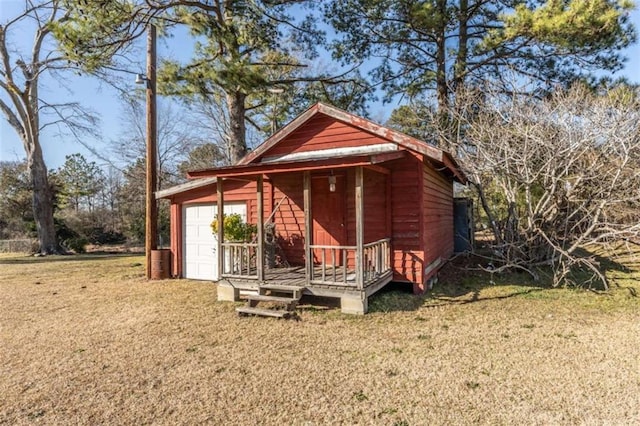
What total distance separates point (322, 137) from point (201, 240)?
4193 mm

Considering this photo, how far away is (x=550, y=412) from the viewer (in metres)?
3.15

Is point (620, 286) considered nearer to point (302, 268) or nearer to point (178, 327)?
point (302, 268)

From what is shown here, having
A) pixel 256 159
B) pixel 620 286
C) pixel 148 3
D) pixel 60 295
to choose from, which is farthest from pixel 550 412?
pixel 148 3

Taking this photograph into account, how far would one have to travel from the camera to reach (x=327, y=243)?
311 inches

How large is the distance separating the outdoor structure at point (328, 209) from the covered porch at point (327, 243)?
2 centimetres

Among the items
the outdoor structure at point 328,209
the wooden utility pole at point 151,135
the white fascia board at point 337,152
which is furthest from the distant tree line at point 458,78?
the white fascia board at point 337,152

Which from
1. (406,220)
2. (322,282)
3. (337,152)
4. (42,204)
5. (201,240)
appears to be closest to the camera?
(322,282)

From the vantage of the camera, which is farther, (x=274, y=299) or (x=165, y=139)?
(x=165, y=139)

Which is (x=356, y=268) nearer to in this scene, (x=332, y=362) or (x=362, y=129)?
(x=332, y=362)

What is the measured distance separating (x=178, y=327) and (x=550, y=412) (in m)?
4.88

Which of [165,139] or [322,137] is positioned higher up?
[165,139]

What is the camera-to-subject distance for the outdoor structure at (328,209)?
6.23 metres

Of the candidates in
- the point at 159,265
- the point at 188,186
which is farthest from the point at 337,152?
the point at 159,265

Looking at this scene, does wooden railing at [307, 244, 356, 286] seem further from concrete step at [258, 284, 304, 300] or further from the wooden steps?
the wooden steps
